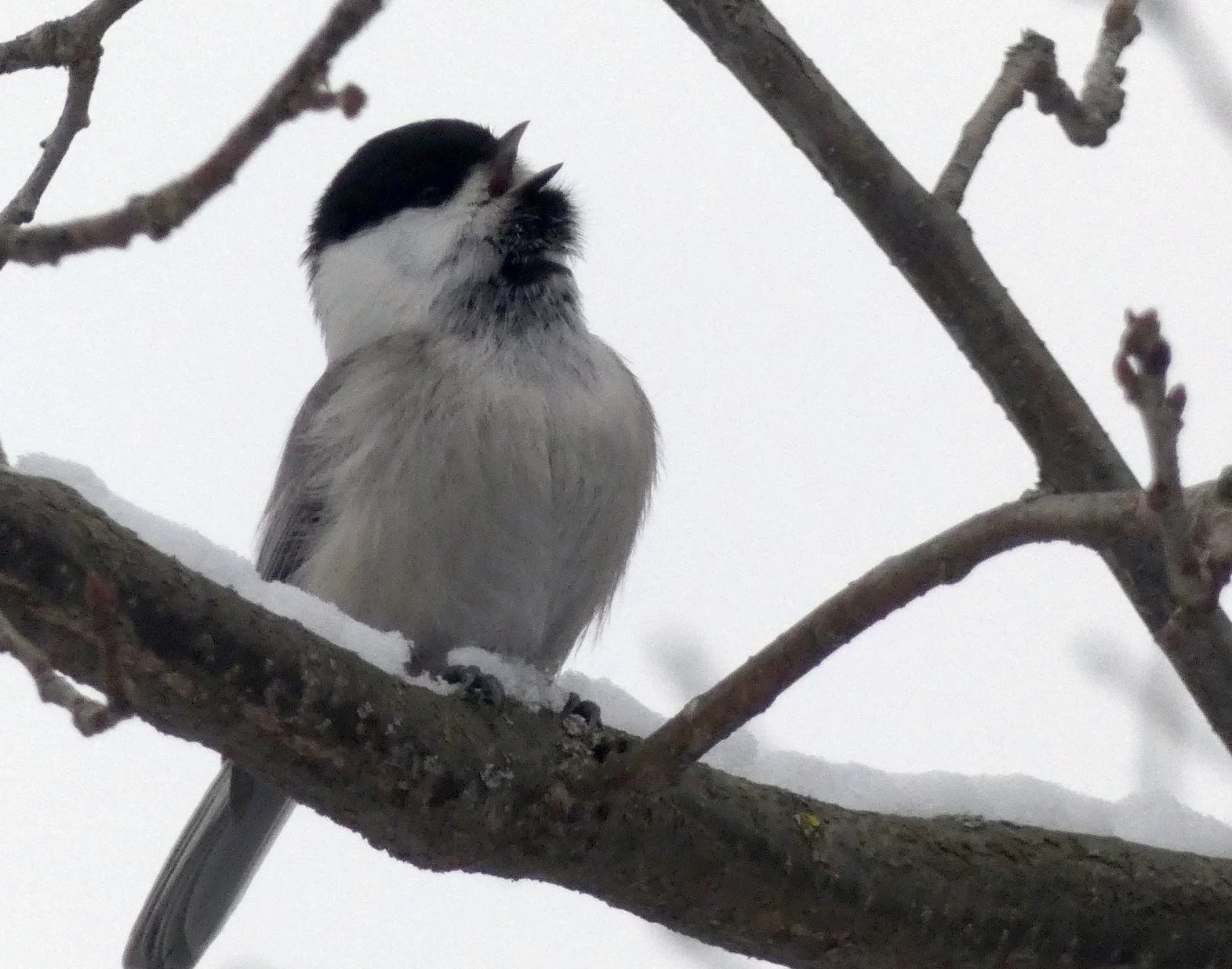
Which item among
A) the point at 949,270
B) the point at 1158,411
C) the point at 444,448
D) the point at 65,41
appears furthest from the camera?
the point at 444,448

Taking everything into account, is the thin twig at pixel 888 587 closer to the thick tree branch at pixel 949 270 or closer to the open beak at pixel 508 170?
the thick tree branch at pixel 949 270

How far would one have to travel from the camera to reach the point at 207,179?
200cm

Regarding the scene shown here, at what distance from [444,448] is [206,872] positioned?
1176mm

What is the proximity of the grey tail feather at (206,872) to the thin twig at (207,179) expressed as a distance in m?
1.95

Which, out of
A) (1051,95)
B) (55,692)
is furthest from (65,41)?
(1051,95)

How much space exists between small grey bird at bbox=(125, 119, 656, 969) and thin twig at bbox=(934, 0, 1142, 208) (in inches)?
39.2

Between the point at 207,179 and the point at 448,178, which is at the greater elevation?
the point at 448,178

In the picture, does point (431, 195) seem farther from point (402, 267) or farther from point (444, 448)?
point (444, 448)

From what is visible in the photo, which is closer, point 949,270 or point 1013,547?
point 1013,547

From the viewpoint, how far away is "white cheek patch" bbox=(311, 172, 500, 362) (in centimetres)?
405

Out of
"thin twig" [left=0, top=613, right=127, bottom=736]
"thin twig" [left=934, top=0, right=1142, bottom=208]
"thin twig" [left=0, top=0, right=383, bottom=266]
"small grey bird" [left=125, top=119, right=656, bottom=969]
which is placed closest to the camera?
"thin twig" [left=0, top=613, right=127, bottom=736]

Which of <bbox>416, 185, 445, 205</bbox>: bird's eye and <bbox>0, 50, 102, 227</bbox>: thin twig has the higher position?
<bbox>416, 185, 445, 205</bbox>: bird's eye

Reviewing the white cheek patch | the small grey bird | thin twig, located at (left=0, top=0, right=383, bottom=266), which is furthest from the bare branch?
the white cheek patch

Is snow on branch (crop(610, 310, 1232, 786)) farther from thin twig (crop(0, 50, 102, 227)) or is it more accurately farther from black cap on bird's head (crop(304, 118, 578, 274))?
black cap on bird's head (crop(304, 118, 578, 274))
